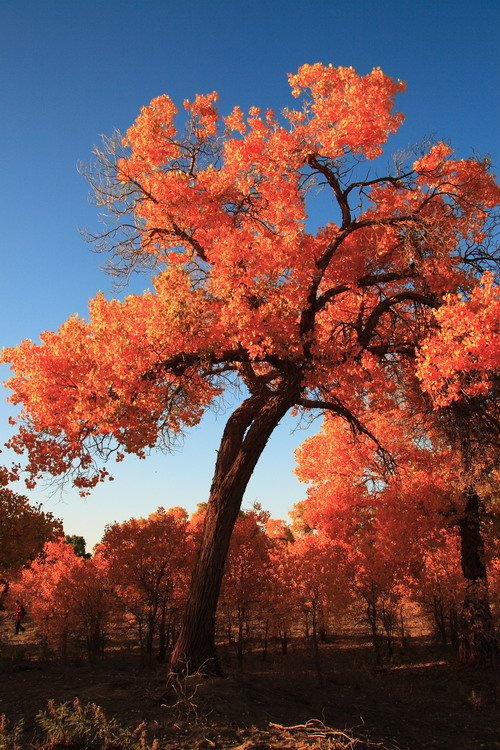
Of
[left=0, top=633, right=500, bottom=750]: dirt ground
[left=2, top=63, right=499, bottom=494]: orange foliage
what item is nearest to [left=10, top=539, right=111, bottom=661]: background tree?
[left=0, top=633, right=500, bottom=750]: dirt ground

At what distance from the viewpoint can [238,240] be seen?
10.6 meters

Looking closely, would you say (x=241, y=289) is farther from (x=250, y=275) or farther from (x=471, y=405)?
(x=471, y=405)

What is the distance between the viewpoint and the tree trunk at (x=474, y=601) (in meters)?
16.8

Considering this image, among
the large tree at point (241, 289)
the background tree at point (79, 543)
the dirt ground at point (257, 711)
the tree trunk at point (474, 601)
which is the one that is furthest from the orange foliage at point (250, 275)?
the background tree at point (79, 543)

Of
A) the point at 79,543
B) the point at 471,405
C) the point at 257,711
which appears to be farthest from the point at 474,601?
the point at 79,543

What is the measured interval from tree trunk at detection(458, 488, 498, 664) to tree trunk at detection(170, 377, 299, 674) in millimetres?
9979

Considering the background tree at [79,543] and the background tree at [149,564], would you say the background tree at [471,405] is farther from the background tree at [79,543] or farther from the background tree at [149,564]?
the background tree at [79,543]

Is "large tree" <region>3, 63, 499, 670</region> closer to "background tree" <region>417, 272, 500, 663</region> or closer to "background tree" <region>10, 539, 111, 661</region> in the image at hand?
"background tree" <region>417, 272, 500, 663</region>

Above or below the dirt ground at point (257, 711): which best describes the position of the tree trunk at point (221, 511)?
above

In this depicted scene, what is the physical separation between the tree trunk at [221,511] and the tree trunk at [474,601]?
998cm

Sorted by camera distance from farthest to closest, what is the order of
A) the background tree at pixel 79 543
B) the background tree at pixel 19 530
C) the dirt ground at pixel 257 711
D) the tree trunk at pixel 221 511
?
the background tree at pixel 79 543
the background tree at pixel 19 530
the tree trunk at pixel 221 511
the dirt ground at pixel 257 711

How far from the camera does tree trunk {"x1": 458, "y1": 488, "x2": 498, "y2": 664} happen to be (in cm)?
1675

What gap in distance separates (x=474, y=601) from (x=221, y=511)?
12.4 metres

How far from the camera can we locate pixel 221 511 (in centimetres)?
1003
